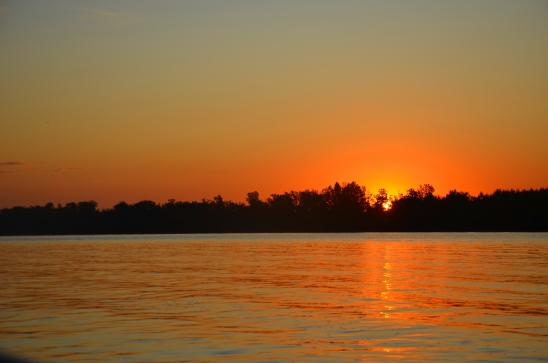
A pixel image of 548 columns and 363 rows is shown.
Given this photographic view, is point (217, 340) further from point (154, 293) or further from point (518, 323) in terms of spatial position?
point (154, 293)

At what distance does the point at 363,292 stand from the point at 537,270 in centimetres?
1771

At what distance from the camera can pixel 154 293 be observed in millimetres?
33969

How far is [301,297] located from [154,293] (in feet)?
22.7

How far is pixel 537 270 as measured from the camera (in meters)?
46.7

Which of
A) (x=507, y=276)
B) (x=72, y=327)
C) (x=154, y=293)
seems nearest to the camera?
(x=72, y=327)

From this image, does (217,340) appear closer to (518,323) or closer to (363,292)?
(518,323)

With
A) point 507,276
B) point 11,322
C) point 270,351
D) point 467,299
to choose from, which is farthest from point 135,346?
point 507,276

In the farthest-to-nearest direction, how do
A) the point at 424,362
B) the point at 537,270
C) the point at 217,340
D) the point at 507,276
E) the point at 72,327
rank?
the point at 537,270
the point at 507,276
the point at 72,327
the point at 217,340
the point at 424,362

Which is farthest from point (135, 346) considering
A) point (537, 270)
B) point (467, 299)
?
point (537, 270)

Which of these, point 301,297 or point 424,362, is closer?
point 424,362

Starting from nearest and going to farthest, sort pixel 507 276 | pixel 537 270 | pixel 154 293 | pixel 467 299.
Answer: pixel 467 299
pixel 154 293
pixel 507 276
pixel 537 270

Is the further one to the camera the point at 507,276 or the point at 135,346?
the point at 507,276

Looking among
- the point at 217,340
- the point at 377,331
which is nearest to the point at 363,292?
the point at 377,331

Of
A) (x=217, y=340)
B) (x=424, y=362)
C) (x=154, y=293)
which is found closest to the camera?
(x=424, y=362)
